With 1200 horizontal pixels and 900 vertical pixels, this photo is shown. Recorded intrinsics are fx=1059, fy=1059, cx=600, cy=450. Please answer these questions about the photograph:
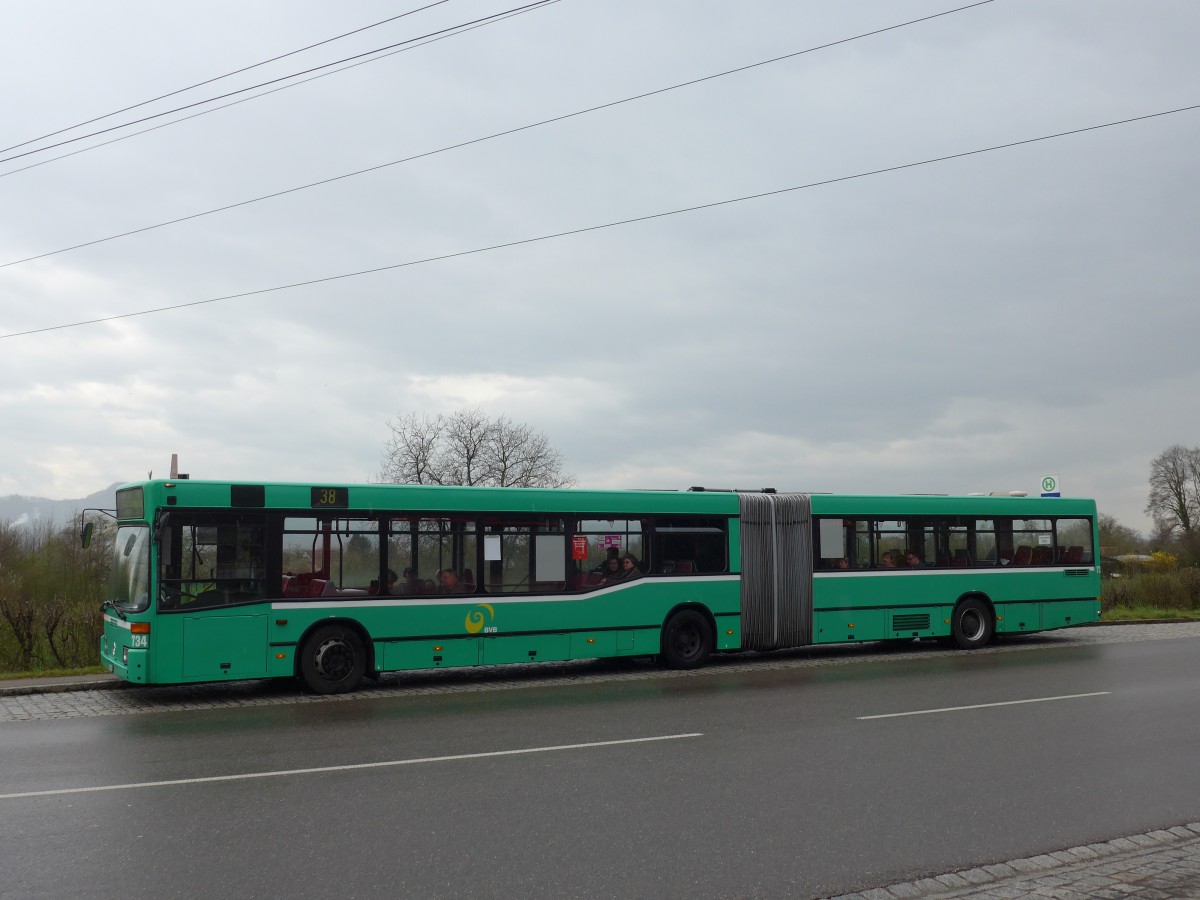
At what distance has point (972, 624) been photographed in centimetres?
1973

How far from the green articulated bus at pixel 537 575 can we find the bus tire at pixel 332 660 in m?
0.03

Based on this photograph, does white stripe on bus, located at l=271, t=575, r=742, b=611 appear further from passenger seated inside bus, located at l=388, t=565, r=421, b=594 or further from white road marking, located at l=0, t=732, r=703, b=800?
white road marking, located at l=0, t=732, r=703, b=800

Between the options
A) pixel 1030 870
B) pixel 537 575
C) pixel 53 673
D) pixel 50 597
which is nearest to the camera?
pixel 1030 870

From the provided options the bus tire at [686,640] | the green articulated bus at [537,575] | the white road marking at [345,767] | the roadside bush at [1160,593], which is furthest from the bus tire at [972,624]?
the roadside bush at [1160,593]

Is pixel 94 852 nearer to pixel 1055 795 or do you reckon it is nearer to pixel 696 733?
pixel 696 733

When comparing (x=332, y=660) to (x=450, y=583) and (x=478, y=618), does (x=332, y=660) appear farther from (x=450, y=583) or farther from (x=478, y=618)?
(x=478, y=618)

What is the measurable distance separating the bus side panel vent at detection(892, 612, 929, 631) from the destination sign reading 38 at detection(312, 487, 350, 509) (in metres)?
9.94

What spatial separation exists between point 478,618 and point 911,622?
8351mm

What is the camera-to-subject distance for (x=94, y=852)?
633 centimetres

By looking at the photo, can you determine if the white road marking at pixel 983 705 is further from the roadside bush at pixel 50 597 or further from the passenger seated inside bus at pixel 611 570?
the roadside bush at pixel 50 597

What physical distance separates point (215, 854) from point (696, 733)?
5336mm

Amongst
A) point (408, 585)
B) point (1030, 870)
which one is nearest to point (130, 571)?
point (408, 585)

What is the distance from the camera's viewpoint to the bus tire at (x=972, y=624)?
19484 millimetres

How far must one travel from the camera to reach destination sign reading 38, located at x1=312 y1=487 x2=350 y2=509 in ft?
45.8
